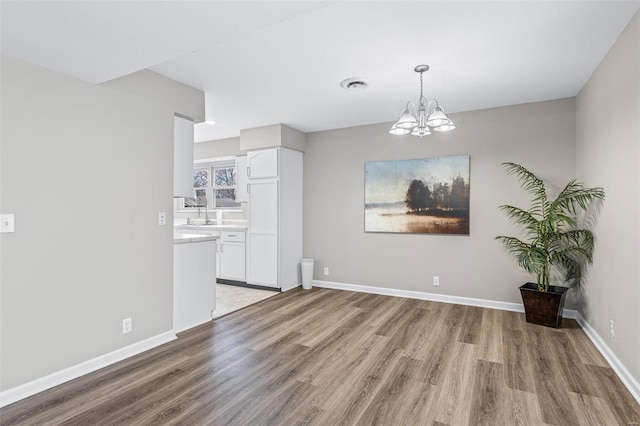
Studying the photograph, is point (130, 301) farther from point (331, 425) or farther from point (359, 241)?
point (359, 241)

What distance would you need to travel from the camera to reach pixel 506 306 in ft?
13.0

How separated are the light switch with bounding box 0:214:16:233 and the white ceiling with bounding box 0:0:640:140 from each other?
0.99 meters

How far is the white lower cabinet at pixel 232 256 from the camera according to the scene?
17.3 ft

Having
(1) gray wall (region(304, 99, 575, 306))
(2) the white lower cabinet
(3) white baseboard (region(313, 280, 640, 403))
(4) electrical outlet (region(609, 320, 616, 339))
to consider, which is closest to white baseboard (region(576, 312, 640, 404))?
(3) white baseboard (region(313, 280, 640, 403))

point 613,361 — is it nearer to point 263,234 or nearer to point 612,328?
point 612,328

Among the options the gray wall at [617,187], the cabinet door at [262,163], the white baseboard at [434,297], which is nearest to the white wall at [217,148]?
the cabinet door at [262,163]

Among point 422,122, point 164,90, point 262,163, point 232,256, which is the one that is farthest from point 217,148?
point 422,122

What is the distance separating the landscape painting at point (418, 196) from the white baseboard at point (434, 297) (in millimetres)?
832

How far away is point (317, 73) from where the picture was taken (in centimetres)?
305

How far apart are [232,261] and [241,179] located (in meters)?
1.34

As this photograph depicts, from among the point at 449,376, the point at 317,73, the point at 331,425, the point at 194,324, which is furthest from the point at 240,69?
the point at 449,376

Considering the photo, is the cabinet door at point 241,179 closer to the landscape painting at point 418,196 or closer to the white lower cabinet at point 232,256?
the white lower cabinet at point 232,256

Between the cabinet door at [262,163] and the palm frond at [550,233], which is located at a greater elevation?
the cabinet door at [262,163]

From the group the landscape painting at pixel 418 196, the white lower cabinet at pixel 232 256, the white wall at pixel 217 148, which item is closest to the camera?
the landscape painting at pixel 418 196
